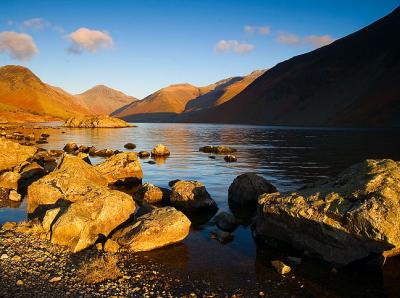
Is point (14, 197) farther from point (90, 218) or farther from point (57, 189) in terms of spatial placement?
point (90, 218)

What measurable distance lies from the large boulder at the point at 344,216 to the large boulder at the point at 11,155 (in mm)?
27024

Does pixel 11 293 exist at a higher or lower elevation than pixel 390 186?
lower

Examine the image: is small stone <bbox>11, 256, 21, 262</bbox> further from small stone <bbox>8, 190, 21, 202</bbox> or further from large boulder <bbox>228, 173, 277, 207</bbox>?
large boulder <bbox>228, 173, 277, 207</bbox>

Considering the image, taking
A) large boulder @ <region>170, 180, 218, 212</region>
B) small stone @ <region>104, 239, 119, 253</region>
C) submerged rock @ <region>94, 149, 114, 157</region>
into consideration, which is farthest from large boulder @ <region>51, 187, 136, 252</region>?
submerged rock @ <region>94, 149, 114, 157</region>

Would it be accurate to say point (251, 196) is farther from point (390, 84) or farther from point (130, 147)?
point (390, 84)

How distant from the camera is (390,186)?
50.4 feet

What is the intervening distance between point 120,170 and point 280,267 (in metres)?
20.9

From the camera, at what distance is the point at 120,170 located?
3238cm

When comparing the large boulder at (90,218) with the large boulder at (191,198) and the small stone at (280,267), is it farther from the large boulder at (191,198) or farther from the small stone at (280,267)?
the small stone at (280,267)

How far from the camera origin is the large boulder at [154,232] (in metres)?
16.2

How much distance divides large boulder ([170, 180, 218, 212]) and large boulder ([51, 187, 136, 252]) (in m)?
4.40

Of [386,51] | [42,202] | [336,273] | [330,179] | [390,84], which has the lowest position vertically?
[336,273]

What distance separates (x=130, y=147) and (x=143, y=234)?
4945cm

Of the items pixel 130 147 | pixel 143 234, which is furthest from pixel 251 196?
pixel 130 147
